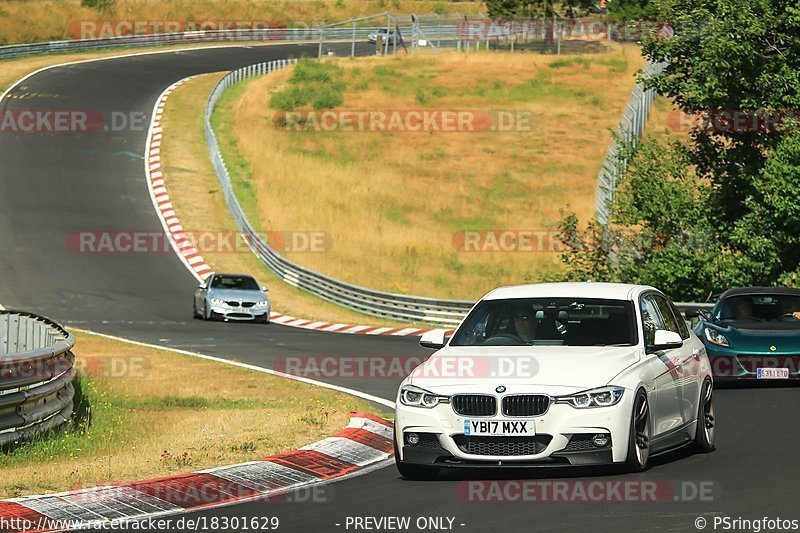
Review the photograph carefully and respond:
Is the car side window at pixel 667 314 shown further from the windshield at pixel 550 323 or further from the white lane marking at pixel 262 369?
the white lane marking at pixel 262 369

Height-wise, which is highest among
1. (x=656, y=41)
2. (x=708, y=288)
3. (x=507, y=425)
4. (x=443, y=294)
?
(x=656, y=41)

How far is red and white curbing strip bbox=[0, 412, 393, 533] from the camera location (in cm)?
974

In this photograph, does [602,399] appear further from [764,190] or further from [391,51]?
[391,51]

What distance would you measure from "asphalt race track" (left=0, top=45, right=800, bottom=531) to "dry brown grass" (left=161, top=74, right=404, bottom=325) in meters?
1.14

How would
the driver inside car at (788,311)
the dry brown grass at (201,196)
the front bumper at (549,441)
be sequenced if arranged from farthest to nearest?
the dry brown grass at (201,196)
the driver inside car at (788,311)
the front bumper at (549,441)

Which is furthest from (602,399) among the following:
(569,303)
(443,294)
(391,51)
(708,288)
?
(391,51)

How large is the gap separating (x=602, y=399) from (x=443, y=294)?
104 ft

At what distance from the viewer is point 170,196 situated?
163 feet

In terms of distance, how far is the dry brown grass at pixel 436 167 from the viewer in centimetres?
4644

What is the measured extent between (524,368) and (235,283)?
24.2 m

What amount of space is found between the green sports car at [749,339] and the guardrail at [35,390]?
9.09 meters

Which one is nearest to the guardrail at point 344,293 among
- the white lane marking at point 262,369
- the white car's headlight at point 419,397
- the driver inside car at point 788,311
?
the driver inside car at point 788,311

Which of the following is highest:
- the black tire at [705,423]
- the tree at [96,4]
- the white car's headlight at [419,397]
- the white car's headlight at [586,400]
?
the tree at [96,4]

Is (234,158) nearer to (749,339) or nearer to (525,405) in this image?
(749,339)
